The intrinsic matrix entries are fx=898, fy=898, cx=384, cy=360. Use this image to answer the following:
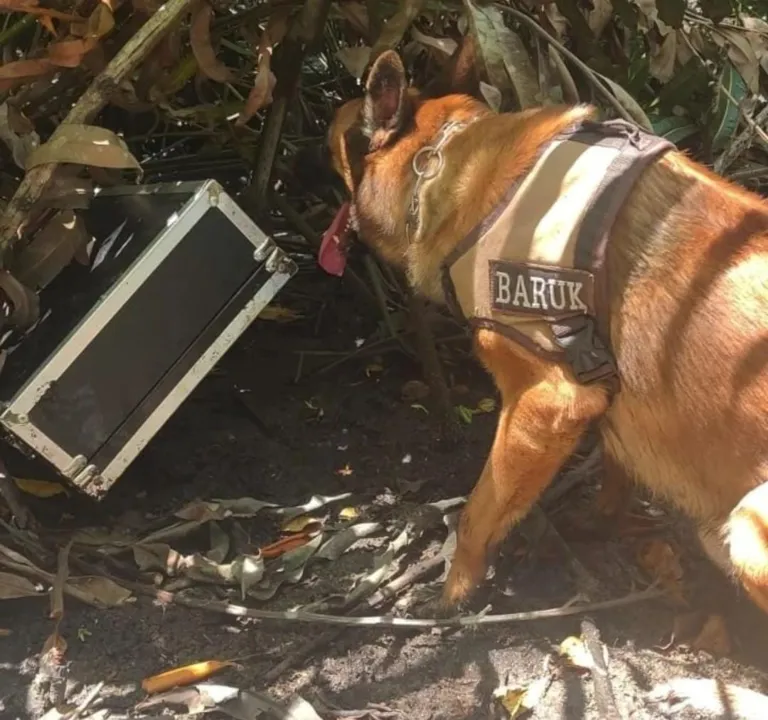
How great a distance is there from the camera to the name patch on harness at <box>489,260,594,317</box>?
2002mm

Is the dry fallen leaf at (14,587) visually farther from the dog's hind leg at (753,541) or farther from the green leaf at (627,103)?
the green leaf at (627,103)

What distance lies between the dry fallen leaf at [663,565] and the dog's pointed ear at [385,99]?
1.35 metres

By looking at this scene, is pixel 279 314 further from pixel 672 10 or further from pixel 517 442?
pixel 672 10

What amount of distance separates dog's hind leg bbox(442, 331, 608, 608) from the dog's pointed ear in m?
0.62

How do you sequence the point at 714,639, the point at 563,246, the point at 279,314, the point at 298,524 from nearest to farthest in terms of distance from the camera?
the point at 563,246 < the point at 714,639 < the point at 298,524 < the point at 279,314

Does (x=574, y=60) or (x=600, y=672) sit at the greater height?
(x=574, y=60)

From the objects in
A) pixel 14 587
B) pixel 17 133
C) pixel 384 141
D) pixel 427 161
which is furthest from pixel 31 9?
pixel 14 587

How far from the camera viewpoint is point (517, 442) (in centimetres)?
218

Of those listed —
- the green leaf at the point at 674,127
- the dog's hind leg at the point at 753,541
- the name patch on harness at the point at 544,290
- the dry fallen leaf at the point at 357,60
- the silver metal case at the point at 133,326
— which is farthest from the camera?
the green leaf at the point at 674,127

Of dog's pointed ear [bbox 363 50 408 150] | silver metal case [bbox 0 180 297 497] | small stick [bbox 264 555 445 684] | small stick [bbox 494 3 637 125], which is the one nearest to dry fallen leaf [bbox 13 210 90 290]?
silver metal case [bbox 0 180 297 497]

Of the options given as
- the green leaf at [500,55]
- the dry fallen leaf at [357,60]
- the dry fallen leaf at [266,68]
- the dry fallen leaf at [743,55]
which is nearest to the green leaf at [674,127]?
the dry fallen leaf at [743,55]

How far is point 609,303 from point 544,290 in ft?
0.50

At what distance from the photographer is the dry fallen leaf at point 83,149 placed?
2133 mm

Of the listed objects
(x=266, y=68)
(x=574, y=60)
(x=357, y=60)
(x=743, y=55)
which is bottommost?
(x=743, y=55)
